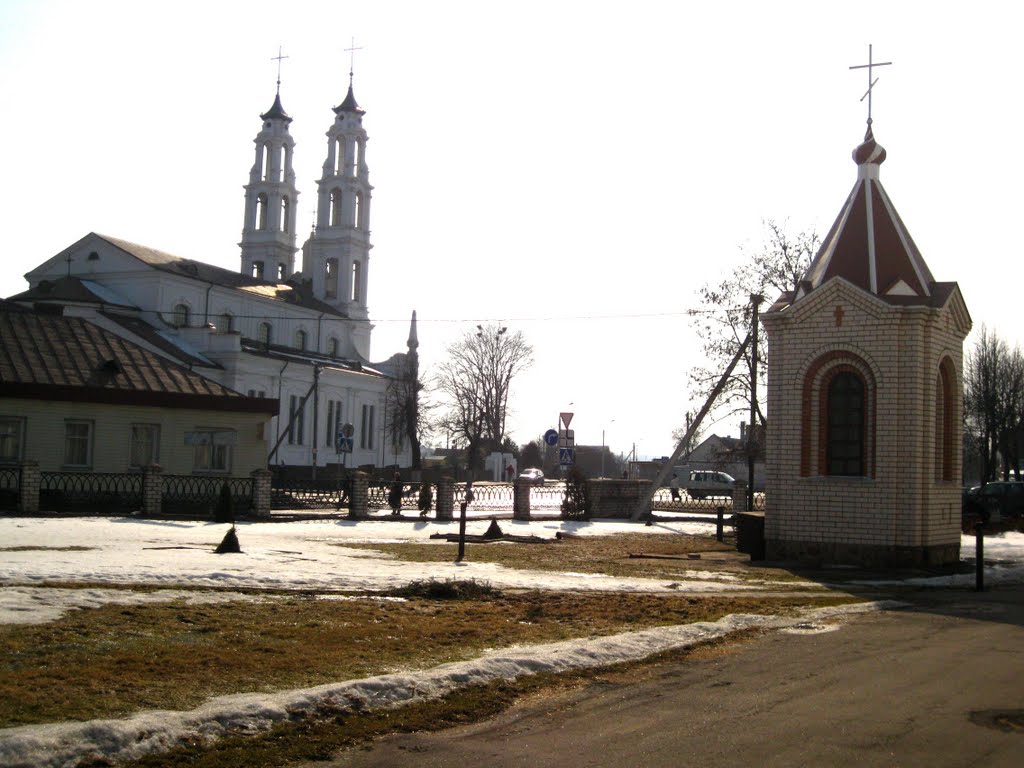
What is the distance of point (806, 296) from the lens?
22.2m

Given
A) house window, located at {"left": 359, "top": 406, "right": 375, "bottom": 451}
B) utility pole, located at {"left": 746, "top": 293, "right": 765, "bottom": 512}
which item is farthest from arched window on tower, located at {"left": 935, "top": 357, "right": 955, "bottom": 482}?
house window, located at {"left": 359, "top": 406, "right": 375, "bottom": 451}

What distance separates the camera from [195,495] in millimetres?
34594

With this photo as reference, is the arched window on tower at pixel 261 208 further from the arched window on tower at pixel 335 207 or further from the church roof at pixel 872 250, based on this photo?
the church roof at pixel 872 250

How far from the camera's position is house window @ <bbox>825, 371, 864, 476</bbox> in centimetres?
2162

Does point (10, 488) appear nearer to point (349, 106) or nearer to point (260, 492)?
point (260, 492)

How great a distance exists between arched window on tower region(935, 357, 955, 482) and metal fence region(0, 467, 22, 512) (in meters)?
23.1

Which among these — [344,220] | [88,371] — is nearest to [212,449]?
[88,371]

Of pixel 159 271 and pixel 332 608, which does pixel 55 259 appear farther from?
pixel 332 608

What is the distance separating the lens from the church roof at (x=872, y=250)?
71.4ft

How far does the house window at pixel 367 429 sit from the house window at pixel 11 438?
41.1 meters

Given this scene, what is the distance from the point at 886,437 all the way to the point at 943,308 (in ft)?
9.52

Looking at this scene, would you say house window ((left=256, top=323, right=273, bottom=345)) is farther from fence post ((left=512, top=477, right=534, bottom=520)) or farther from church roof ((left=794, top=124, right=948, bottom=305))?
church roof ((left=794, top=124, right=948, bottom=305))

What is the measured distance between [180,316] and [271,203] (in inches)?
745

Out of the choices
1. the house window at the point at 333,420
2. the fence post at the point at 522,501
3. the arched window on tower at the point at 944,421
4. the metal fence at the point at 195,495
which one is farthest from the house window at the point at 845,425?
the house window at the point at 333,420
